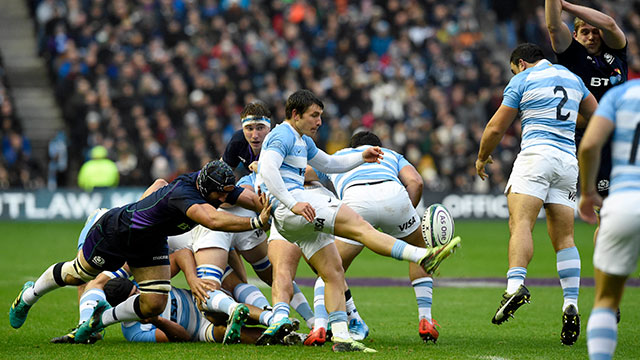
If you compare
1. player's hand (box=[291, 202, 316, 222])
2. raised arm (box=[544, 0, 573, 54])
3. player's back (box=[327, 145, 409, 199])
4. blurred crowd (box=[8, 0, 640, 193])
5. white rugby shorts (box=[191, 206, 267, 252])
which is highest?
blurred crowd (box=[8, 0, 640, 193])

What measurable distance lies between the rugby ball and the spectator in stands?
1482 centimetres

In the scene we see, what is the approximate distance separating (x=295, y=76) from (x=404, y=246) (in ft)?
59.0

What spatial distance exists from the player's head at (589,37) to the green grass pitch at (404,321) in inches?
109

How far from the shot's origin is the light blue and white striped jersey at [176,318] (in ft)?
25.6

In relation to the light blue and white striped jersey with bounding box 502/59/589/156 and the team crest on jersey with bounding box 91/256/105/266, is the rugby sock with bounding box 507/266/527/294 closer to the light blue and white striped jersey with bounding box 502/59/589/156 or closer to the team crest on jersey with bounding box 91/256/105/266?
the light blue and white striped jersey with bounding box 502/59/589/156

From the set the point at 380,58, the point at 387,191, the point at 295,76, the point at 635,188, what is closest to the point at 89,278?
the point at 387,191

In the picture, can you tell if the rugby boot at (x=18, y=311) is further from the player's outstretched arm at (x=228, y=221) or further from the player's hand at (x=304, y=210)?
the player's hand at (x=304, y=210)

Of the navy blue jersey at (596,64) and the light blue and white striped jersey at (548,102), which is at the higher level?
the navy blue jersey at (596,64)

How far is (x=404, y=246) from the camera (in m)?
6.63

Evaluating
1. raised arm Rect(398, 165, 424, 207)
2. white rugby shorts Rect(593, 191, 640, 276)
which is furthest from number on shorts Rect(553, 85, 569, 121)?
white rugby shorts Rect(593, 191, 640, 276)

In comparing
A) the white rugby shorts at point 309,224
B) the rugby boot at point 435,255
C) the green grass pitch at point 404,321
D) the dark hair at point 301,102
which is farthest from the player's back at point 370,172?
the rugby boot at point 435,255

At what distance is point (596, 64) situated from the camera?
852cm

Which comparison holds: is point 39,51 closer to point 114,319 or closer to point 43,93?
point 43,93

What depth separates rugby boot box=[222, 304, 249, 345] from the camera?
7.09 metres
